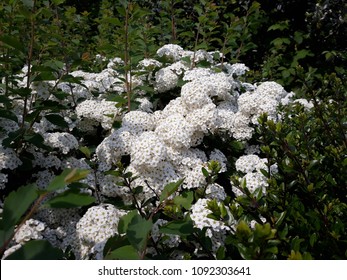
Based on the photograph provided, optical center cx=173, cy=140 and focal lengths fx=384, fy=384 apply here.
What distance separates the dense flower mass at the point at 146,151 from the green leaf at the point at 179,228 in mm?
150

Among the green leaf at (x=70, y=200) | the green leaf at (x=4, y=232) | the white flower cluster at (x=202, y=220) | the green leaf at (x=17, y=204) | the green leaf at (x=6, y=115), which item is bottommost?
the white flower cluster at (x=202, y=220)

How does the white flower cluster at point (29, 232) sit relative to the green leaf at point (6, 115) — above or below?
below

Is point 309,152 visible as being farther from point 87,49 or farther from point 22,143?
point 87,49

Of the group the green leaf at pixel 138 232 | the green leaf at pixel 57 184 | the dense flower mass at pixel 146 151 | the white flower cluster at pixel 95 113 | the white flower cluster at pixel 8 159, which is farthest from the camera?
the white flower cluster at pixel 95 113

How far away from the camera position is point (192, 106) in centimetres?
246

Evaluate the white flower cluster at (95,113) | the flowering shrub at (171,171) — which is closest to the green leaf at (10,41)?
the flowering shrub at (171,171)

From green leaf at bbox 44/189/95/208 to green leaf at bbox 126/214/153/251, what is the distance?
0.32m

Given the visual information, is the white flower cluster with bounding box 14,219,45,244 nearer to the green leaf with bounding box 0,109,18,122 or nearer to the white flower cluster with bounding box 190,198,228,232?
the green leaf with bounding box 0,109,18,122

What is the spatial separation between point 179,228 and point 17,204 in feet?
2.13

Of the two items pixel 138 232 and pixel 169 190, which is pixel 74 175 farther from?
pixel 169 190

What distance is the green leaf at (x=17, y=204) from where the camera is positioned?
41.3 inches

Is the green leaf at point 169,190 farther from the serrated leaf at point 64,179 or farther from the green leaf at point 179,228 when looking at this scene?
the serrated leaf at point 64,179

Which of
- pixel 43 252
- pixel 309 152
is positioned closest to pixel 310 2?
pixel 309 152

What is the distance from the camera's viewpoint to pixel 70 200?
Result: 1.04 meters
